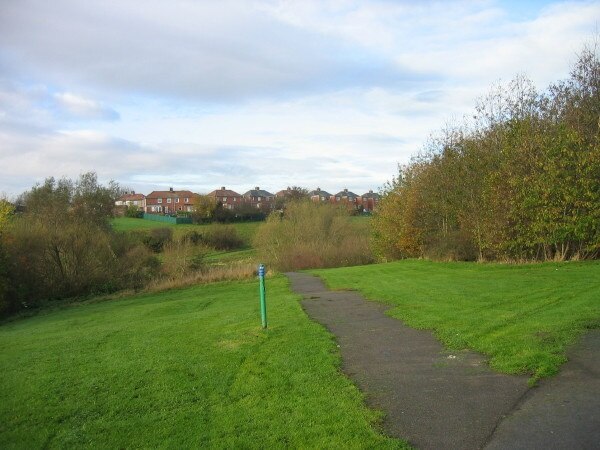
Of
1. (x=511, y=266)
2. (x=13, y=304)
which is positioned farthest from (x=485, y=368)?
(x=13, y=304)

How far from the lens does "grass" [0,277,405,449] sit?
539 cm

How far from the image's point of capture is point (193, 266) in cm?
3556

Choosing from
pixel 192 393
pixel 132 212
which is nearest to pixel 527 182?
pixel 192 393

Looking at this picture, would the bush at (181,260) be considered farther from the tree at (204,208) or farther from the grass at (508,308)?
the tree at (204,208)

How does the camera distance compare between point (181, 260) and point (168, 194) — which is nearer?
point (181, 260)

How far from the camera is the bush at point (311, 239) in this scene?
141ft

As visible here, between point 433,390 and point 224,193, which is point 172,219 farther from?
point 433,390

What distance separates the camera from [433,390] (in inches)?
245

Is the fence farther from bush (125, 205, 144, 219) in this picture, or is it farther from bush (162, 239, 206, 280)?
bush (162, 239, 206, 280)

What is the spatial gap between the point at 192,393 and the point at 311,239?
41788 mm

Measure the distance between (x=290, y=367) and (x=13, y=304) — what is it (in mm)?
26588

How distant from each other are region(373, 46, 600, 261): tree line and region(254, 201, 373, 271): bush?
1438 centimetres

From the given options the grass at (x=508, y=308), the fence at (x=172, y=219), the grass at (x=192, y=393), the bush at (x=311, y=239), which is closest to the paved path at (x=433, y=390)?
the grass at (x=192, y=393)

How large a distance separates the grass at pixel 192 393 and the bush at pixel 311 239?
103 ft
